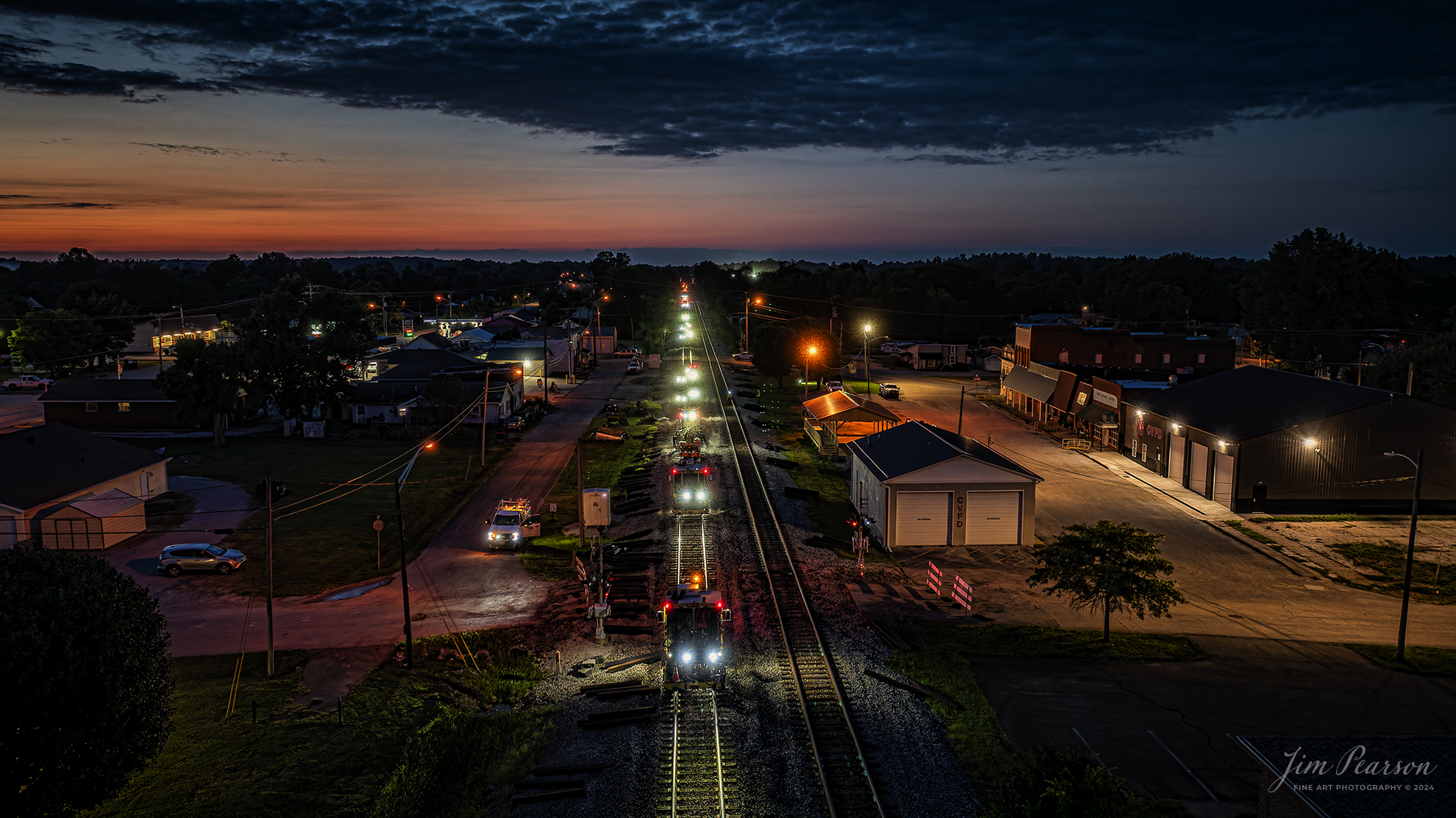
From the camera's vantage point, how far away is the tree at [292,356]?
55188 mm

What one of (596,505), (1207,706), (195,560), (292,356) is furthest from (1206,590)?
(292,356)

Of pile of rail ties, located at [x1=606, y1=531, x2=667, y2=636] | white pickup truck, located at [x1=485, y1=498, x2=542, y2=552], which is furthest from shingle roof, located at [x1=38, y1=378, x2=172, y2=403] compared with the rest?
pile of rail ties, located at [x1=606, y1=531, x2=667, y2=636]

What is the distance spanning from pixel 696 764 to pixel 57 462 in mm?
33806

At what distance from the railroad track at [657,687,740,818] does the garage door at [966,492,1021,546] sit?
16.2 meters

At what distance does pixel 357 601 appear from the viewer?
2712 cm

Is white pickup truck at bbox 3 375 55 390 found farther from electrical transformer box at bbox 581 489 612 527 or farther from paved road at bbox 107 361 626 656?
electrical transformer box at bbox 581 489 612 527

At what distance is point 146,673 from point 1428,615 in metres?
35.0

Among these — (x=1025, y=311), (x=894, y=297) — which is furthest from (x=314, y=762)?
(x=1025, y=311)

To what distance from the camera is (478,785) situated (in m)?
16.5

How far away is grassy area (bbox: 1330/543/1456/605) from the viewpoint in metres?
27.4

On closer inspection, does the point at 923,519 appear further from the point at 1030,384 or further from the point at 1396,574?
the point at 1030,384

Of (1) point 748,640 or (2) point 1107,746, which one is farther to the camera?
(1) point 748,640

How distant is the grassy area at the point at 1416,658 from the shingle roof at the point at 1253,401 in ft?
53.1

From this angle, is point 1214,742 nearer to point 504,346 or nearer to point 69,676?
point 69,676
